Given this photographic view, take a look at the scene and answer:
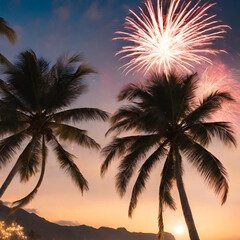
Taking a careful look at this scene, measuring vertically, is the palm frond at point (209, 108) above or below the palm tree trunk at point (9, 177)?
above

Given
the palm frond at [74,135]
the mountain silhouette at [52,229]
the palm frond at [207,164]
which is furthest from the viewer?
the mountain silhouette at [52,229]

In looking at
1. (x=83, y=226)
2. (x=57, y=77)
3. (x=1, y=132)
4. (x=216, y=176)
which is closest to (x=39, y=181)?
(x=1, y=132)

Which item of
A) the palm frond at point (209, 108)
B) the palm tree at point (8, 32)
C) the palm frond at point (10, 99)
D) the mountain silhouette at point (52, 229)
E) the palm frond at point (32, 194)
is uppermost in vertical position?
the mountain silhouette at point (52, 229)

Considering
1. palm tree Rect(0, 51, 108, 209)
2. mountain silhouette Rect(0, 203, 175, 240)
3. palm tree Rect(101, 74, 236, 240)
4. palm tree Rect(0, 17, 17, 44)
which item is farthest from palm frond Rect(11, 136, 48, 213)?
mountain silhouette Rect(0, 203, 175, 240)

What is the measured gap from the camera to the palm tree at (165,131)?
1371 cm

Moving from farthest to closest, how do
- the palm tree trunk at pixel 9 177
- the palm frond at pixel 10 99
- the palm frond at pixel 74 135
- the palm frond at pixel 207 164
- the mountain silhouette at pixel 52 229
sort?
the mountain silhouette at pixel 52 229 → the palm frond at pixel 74 135 → the palm frond at pixel 10 99 → the palm tree trunk at pixel 9 177 → the palm frond at pixel 207 164

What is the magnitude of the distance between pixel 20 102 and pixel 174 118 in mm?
8707

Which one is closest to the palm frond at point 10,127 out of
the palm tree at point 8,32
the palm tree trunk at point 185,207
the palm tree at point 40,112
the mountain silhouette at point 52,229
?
the palm tree at point 40,112

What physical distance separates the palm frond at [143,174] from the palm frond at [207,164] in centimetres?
144

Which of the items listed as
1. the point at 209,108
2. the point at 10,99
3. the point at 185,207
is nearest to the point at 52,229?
the point at 10,99

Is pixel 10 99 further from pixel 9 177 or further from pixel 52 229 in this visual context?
pixel 52 229

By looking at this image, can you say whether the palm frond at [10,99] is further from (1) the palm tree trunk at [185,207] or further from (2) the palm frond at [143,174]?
(1) the palm tree trunk at [185,207]

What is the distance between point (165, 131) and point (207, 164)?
301cm

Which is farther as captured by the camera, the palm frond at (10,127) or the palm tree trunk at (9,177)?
the palm tree trunk at (9,177)
